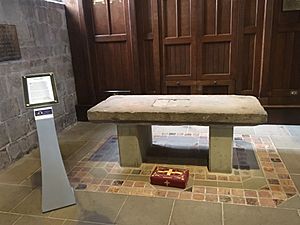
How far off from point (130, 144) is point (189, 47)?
178 centimetres

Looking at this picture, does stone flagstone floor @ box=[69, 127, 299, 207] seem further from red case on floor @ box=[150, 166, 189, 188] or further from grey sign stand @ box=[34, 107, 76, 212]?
grey sign stand @ box=[34, 107, 76, 212]

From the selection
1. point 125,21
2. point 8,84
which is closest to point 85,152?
point 8,84

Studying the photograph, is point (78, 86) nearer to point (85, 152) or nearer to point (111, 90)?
point (111, 90)

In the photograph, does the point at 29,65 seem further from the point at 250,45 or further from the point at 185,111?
the point at 250,45

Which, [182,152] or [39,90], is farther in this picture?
[182,152]

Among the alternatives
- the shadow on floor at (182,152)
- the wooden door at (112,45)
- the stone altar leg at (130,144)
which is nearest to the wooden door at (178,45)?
the wooden door at (112,45)

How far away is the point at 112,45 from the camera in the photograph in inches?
152

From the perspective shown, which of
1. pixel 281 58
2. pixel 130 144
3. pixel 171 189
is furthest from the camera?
pixel 281 58

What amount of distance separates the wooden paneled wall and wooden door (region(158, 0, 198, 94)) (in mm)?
12

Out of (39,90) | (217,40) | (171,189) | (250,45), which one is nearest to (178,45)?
(217,40)

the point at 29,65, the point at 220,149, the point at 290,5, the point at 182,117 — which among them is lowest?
the point at 220,149

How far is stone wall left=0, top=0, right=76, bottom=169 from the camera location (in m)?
2.74

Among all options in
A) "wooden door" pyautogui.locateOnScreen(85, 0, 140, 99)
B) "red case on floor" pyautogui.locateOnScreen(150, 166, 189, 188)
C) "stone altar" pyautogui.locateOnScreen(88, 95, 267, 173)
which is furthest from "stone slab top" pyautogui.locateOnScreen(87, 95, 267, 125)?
"wooden door" pyautogui.locateOnScreen(85, 0, 140, 99)

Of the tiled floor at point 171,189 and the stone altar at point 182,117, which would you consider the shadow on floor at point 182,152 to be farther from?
the stone altar at point 182,117
